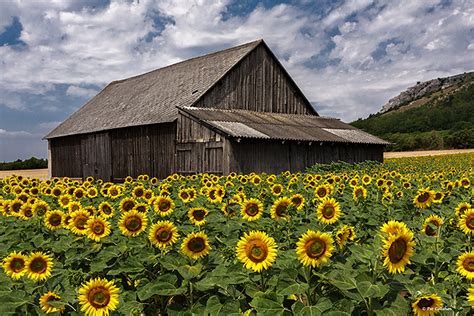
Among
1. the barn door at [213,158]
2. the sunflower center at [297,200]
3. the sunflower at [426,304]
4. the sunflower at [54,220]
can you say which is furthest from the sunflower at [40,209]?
the barn door at [213,158]

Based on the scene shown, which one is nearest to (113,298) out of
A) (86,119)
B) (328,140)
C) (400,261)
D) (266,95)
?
(400,261)

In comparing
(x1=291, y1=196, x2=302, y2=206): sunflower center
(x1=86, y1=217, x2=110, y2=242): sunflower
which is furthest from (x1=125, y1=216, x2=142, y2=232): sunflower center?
(x1=291, y1=196, x2=302, y2=206): sunflower center

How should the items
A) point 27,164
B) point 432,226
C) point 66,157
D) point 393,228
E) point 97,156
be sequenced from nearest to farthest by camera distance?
point 393,228
point 432,226
point 97,156
point 66,157
point 27,164

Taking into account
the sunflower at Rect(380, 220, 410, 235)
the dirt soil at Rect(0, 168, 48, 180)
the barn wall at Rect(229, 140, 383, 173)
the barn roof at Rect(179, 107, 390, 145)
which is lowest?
the dirt soil at Rect(0, 168, 48, 180)

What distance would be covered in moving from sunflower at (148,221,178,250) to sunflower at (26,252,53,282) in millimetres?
700

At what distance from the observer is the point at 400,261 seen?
7.63 ft

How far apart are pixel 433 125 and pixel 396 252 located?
314ft

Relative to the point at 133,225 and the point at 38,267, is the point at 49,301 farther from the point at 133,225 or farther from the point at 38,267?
the point at 133,225

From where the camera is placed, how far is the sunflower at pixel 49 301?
2.64 m

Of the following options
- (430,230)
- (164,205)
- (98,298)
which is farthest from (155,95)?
(98,298)

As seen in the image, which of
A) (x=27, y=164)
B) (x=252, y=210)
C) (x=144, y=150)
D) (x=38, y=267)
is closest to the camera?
(x=38, y=267)

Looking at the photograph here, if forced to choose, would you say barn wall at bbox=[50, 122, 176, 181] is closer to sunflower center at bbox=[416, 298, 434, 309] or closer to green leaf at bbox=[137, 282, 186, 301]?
green leaf at bbox=[137, 282, 186, 301]

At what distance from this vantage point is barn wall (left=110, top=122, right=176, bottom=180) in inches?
922

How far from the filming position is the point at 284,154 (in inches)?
880
